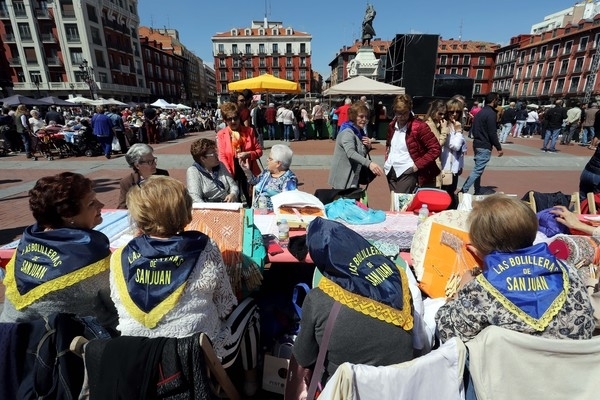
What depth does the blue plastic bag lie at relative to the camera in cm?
296

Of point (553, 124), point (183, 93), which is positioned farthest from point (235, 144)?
point (183, 93)

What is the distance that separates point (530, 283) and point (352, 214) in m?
1.73

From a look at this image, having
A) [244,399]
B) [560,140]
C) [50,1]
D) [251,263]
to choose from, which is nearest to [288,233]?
[251,263]

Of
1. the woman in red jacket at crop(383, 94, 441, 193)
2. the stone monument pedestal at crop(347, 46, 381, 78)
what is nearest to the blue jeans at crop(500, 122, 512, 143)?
the stone monument pedestal at crop(347, 46, 381, 78)

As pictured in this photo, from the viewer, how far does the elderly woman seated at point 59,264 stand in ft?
5.36

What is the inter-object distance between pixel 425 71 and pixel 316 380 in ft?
49.4

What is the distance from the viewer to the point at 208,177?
133 inches

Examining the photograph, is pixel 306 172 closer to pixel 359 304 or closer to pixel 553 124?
pixel 359 304

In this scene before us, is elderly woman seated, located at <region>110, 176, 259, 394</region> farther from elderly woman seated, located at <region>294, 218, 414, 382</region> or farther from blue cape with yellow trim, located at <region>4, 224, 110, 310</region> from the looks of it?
elderly woman seated, located at <region>294, 218, 414, 382</region>

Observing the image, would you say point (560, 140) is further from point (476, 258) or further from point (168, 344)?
point (168, 344)

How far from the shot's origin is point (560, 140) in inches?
559

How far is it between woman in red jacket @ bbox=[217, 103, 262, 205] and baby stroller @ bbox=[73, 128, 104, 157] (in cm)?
971

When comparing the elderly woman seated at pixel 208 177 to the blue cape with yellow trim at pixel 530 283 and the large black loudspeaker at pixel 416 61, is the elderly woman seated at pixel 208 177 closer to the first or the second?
the blue cape with yellow trim at pixel 530 283

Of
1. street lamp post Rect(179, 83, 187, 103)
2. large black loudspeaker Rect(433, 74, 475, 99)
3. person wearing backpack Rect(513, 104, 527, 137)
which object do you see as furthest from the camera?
street lamp post Rect(179, 83, 187, 103)
